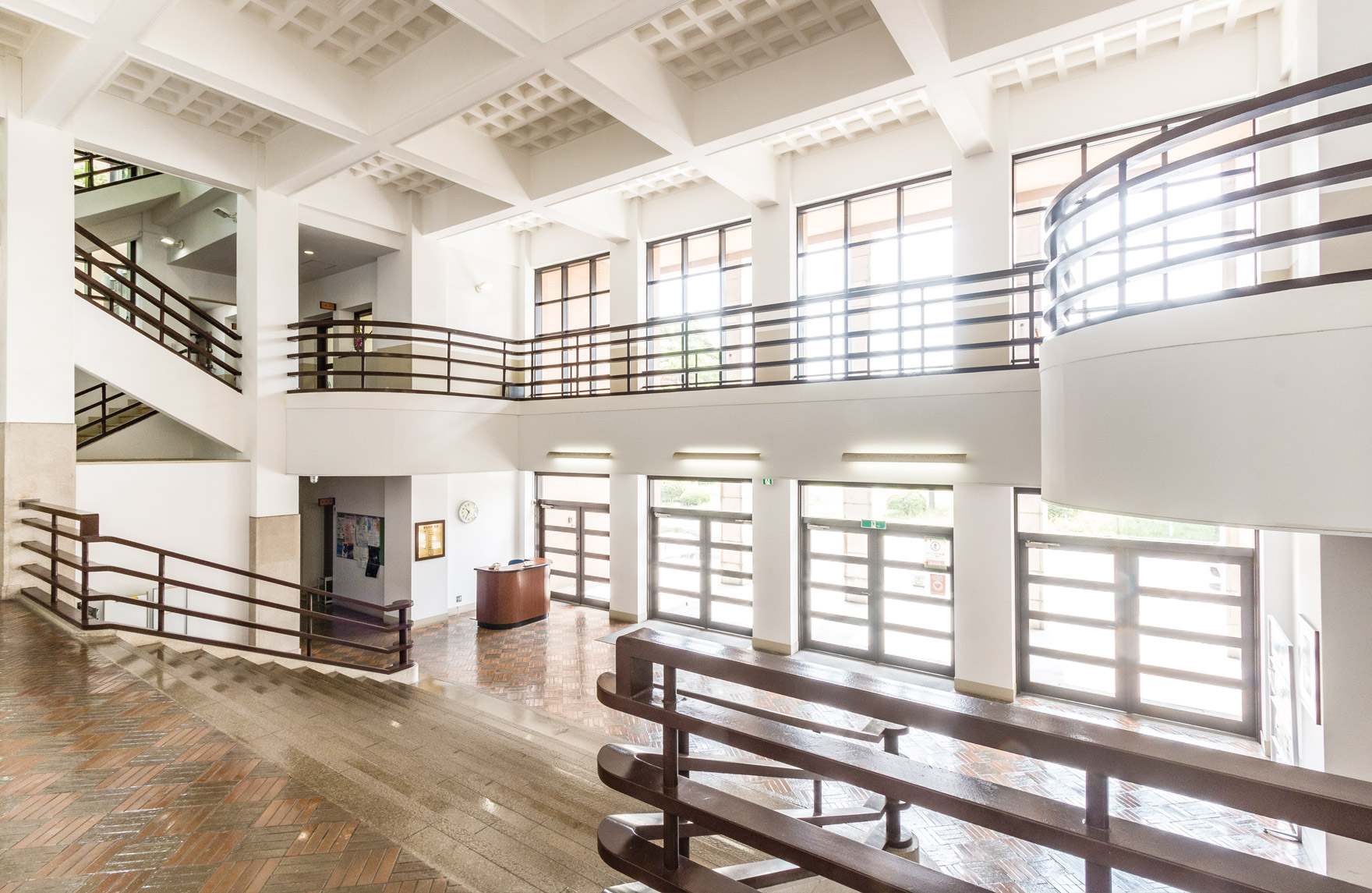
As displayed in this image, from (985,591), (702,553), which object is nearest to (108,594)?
(702,553)

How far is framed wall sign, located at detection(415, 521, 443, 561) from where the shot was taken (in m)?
10.7

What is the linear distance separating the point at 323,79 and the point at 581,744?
7708mm

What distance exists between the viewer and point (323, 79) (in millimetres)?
7051

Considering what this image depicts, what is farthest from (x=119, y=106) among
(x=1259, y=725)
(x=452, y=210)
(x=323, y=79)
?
(x=1259, y=725)

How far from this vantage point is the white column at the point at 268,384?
331 inches

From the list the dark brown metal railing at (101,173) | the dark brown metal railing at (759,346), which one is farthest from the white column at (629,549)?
the dark brown metal railing at (101,173)

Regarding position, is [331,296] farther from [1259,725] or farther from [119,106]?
[1259,725]

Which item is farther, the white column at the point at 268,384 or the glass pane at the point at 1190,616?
the white column at the point at 268,384

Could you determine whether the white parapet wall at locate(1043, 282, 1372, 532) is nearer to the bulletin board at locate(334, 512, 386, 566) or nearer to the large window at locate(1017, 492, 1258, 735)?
the large window at locate(1017, 492, 1258, 735)

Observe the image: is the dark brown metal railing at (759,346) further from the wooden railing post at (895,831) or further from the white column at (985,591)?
the wooden railing post at (895,831)

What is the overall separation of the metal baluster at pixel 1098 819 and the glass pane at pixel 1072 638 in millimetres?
7167

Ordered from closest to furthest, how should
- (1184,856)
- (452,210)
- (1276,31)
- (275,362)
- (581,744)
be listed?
(1184,856), (581,744), (1276,31), (275,362), (452,210)

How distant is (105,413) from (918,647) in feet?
42.8

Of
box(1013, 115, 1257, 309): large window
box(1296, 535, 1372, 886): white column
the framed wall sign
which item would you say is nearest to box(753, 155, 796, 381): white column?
box(1013, 115, 1257, 309): large window
